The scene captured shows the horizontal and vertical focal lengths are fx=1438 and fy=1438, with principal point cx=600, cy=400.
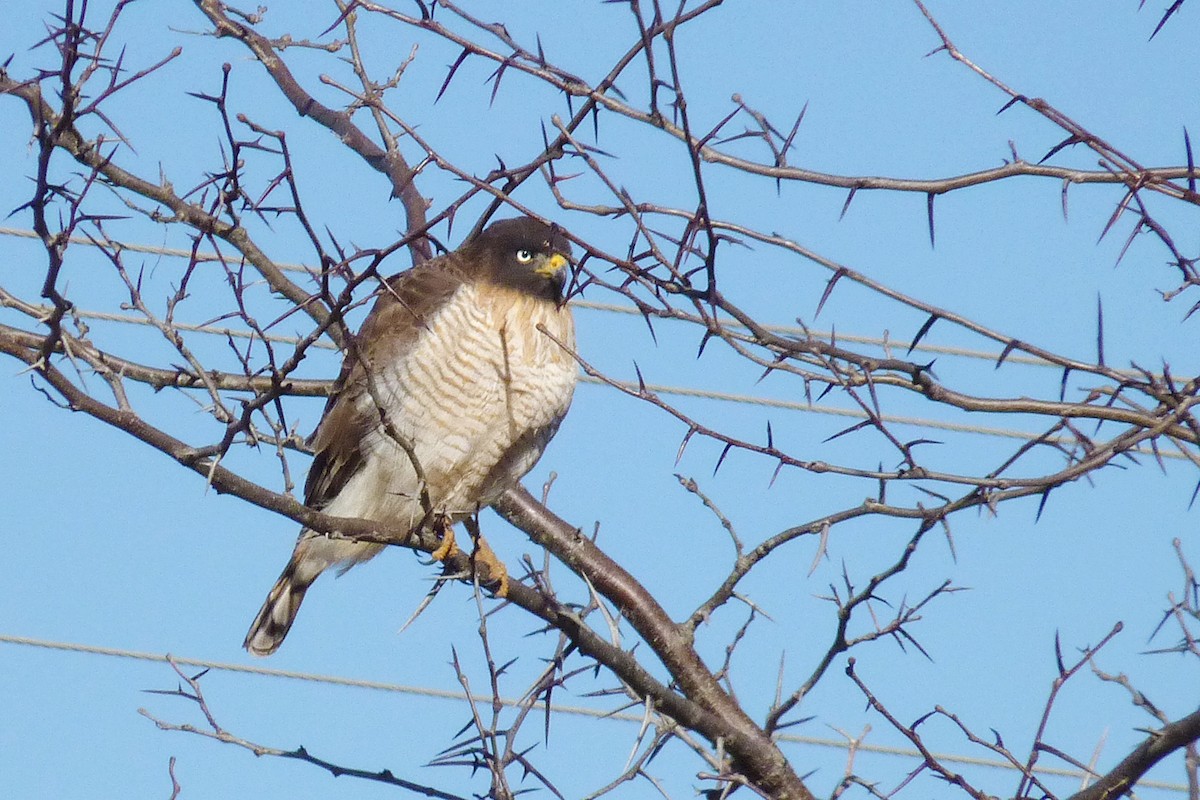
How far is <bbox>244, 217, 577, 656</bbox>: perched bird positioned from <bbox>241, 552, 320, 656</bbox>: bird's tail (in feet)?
2.13

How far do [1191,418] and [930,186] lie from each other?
618mm

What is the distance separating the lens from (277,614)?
5.73m

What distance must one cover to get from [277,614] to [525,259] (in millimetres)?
1816

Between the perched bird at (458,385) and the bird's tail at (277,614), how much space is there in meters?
0.65

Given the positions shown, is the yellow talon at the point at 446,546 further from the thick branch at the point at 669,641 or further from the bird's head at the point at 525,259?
the bird's head at the point at 525,259

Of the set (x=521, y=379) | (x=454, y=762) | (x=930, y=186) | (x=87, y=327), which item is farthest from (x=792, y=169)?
(x=521, y=379)

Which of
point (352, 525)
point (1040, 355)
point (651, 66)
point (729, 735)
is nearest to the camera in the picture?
point (651, 66)

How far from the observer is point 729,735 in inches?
145

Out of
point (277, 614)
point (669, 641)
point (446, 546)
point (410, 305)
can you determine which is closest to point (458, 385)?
point (410, 305)

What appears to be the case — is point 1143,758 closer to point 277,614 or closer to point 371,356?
point 371,356

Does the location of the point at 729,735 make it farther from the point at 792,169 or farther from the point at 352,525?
the point at 792,169

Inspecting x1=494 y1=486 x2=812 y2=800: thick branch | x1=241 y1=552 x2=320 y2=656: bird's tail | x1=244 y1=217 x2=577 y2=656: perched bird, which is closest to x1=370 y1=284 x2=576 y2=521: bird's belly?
x1=244 y1=217 x2=577 y2=656: perched bird

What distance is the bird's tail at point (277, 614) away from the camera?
224 inches

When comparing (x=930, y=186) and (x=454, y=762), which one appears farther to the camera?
(x=454, y=762)
